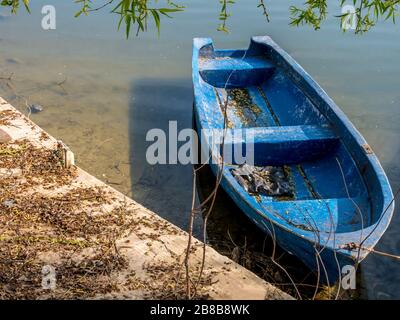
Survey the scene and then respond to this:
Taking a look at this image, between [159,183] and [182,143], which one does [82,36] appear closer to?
[182,143]

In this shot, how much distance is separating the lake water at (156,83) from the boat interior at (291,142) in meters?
0.74

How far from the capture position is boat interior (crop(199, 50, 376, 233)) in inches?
200

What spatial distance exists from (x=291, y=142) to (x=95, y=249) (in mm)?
2865

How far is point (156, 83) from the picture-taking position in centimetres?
968

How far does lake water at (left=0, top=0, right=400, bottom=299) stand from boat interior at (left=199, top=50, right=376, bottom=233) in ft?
2.43

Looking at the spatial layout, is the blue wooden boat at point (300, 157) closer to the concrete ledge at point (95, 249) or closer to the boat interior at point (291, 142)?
the boat interior at point (291, 142)

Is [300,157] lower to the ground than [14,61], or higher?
lower

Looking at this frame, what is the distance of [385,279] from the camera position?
Answer: 17.0 feet

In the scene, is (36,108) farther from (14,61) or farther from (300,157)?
(300,157)

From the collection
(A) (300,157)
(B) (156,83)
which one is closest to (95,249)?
(A) (300,157)

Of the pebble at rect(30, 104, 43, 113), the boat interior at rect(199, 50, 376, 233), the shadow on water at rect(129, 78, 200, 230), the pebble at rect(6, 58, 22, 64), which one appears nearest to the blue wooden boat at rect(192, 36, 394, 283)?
the boat interior at rect(199, 50, 376, 233)

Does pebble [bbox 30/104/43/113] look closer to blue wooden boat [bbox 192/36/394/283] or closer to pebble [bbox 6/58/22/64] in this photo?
pebble [bbox 6/58/22/64]

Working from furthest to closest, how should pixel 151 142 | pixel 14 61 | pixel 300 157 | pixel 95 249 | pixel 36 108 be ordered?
pixel 14 61 → pixel 36 108 → pixel 151 142 → pixel 300 157 → pixel 95 249

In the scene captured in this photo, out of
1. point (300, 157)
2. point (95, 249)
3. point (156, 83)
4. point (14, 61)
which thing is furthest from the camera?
point (14, 61)
